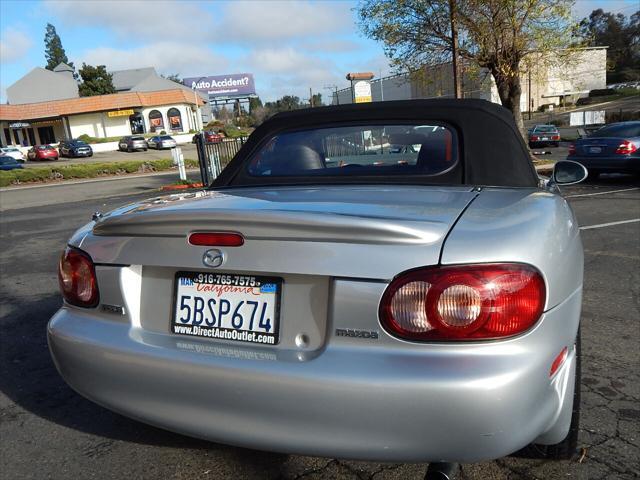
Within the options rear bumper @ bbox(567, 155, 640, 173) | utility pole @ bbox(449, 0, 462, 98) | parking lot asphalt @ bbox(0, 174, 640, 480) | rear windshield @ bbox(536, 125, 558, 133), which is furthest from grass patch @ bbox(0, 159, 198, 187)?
parking lot asphalt @ bbox(0, 174, 640, 480)

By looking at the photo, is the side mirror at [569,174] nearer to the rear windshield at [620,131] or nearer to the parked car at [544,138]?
the rear windshield at [620,131]

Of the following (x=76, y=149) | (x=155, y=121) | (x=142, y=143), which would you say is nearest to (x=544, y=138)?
(x=142, y=143)

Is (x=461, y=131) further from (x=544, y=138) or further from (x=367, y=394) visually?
(x=544, y=138)

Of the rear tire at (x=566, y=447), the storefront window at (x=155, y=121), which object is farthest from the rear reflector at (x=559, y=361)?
the storefront window at (x=155, y=121)

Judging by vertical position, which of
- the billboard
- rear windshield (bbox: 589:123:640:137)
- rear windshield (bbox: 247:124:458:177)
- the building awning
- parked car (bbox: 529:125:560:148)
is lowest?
parked car (bbox: 529:125:560:148)

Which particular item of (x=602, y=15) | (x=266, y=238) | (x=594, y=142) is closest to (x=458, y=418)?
(x=266, y=238)

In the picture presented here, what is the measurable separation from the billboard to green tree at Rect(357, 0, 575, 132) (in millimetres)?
70659

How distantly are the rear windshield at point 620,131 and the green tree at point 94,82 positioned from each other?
6911 cm

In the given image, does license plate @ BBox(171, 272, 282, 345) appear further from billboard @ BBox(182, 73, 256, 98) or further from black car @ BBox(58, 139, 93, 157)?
billboard @ BBox(182, 73, 256, 98)

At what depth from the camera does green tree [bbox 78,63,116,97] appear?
229 ft

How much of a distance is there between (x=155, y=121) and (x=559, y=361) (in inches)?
2523

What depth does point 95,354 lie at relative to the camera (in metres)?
2.10

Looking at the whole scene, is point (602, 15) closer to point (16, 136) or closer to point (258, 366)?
point (16, 136)

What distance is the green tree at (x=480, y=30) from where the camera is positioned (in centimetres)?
1611
